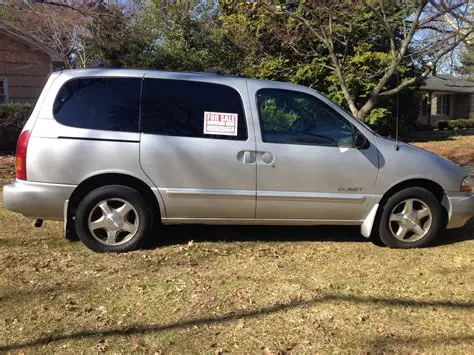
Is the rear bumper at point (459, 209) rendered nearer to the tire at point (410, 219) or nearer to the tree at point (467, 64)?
the tire at point (410, 219)

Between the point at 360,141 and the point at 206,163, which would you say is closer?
the point at 206,163

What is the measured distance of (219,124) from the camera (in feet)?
16.9

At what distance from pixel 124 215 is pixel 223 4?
41.7 ft

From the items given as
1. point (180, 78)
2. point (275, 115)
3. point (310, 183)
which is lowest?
point (310, 183)

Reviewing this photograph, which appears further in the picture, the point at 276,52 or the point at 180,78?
the point at 276,52

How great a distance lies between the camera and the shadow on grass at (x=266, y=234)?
18.7 ft

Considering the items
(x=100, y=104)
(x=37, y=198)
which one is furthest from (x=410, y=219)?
(x=37, y=198)

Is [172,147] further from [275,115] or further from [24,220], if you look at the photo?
[24,220]

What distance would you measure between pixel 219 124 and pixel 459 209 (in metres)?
2.76

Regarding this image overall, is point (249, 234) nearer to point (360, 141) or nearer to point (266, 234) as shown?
point (266, 234)

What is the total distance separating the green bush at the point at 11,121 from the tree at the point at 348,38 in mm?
6560

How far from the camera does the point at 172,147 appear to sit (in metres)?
5.03

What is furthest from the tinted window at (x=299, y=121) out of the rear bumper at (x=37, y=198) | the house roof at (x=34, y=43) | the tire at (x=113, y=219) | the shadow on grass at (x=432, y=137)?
Result: the shadow on grass at (x=432, y=137)

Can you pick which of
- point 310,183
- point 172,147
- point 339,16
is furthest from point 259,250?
point 339,16
